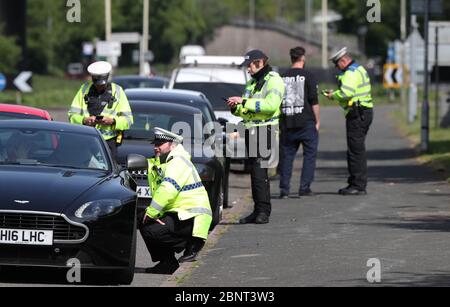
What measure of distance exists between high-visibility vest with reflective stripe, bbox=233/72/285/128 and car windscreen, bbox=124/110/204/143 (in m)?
1.23

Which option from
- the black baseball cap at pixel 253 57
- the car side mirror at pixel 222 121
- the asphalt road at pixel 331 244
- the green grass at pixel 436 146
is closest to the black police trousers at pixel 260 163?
the asphalt road at pixel 331 244

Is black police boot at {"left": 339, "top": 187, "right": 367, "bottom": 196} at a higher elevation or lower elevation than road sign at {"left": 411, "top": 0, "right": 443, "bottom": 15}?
lower

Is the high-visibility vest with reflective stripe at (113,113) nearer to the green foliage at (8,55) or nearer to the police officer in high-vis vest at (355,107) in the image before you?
the police officer in high-vis vest at (355,107)

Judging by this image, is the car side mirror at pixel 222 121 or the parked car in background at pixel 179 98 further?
the car side mirror at pixel 222 121

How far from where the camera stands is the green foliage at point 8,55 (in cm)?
6850

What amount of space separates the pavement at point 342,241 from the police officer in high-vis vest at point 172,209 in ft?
1.03

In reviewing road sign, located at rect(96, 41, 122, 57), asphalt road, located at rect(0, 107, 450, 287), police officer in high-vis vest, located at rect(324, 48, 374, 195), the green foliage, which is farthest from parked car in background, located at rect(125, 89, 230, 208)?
the green foliage

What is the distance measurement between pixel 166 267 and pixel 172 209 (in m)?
0.50

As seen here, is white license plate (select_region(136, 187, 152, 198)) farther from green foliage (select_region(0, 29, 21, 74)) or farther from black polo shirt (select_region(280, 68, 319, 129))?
green foliage (select_region(0, 29, 21, 74))

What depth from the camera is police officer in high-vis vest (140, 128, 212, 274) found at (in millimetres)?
11836

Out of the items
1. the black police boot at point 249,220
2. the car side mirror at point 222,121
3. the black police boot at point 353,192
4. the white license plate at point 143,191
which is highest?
the car side mirror at point 222,121

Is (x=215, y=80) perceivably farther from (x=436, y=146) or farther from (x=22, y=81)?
(x=22, y=81)
